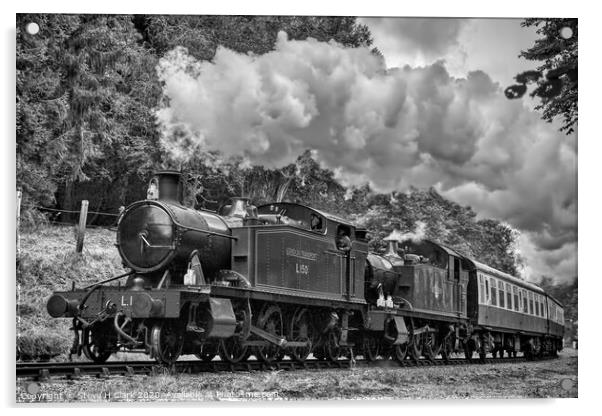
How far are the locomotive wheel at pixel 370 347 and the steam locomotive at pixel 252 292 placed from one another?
1.5 inches

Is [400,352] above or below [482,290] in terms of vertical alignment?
below

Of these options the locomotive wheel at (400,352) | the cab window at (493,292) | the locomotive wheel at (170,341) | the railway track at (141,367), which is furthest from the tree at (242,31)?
the cab window at (493,292)

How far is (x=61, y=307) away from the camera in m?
11.2

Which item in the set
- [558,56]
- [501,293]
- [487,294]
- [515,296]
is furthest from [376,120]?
[515,296]

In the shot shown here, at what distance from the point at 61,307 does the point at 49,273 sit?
2.02 meters

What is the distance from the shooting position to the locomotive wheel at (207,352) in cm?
1235

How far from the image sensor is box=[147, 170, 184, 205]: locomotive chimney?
39.1 ft

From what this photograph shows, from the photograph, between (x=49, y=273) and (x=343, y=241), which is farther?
(x=343, y=241)

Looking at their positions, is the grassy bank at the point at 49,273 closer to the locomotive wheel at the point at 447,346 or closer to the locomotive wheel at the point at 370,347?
the locomotive wheel at the point at 370,347

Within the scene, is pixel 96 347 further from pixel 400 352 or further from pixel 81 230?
pixel 400 352

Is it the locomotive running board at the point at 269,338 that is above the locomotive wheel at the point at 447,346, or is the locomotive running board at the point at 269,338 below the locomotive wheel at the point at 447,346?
above

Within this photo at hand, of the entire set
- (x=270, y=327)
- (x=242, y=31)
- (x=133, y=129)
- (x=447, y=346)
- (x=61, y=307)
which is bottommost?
(x=447, y=346)

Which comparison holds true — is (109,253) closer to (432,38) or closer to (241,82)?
(241,82)

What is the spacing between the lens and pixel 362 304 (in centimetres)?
1510
